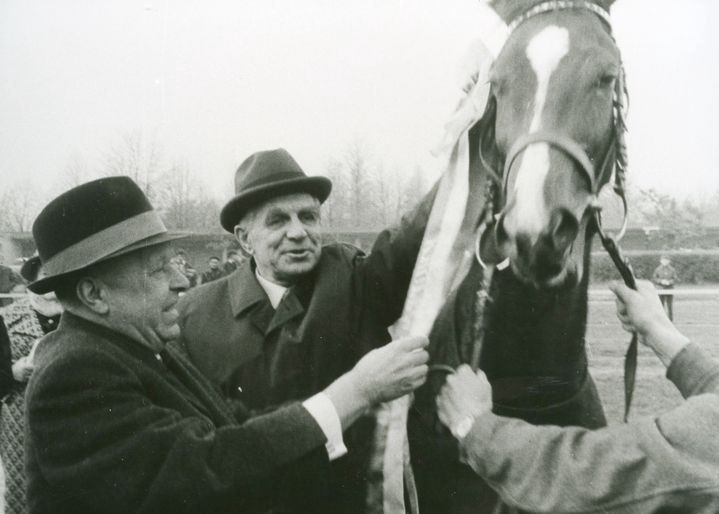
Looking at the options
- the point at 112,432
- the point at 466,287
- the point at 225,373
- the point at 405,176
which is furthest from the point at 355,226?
the point at 112,432

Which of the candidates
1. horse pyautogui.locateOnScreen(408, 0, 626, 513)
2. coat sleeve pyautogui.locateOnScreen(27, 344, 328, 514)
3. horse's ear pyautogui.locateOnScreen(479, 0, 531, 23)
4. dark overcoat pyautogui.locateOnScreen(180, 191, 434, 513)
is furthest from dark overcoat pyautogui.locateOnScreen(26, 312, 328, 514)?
horse's ear pyautogui.locateOnScreen(479, 0, 531, 23)

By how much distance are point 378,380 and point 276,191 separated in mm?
722

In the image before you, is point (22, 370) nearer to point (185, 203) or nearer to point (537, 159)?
point (185, 203)

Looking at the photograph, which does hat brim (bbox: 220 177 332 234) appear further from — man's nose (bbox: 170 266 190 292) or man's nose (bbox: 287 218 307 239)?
man's nose (bbox: 170 266 190 292)

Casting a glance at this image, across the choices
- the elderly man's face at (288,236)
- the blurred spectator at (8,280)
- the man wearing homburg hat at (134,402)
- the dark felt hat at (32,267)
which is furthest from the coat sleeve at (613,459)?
the blurred spectator at (8,280)

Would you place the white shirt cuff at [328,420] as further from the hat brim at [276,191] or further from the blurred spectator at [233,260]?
the blurred spectator at [233,260]

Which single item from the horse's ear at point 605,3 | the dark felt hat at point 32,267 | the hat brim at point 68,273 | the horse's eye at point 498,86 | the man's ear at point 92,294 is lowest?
the dark felt hat at point 32,267

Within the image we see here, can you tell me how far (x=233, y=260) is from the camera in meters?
2.41

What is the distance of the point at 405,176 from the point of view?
1869mm

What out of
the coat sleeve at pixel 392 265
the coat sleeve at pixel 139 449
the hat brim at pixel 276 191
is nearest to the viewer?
the coat sleeve at pixel 139 449

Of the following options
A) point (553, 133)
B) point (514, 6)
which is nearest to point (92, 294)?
point (553, 133)

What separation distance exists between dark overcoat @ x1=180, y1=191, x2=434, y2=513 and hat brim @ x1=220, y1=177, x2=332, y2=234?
7.4 inches

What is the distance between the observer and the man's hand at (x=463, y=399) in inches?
60.9

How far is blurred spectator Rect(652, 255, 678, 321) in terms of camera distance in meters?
1.73
